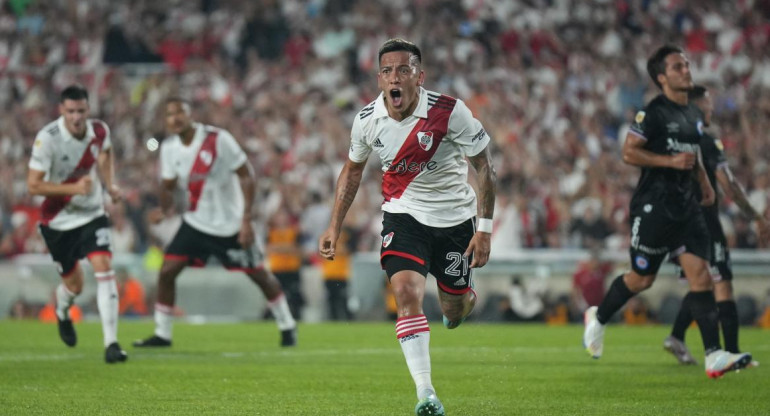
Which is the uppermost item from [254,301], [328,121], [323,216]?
[328,121]

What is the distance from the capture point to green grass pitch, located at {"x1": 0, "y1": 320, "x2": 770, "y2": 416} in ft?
26.1

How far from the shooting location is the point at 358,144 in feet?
26.2

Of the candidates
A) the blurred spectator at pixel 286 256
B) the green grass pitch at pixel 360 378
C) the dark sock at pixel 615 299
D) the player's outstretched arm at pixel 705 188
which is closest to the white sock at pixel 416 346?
the green grass pitch at pixel 360 378

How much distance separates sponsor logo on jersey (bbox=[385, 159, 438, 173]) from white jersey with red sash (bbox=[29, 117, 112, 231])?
4.65m

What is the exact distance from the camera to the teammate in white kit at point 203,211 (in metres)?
13.1

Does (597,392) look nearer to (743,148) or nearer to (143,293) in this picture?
(743,148)

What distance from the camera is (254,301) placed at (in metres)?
20.7

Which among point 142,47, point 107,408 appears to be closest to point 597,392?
point 107,408

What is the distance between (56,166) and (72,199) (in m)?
0.38

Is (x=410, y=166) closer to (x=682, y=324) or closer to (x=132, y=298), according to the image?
(x=682, y=324)

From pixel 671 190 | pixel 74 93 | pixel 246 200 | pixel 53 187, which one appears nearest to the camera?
pixel 671 190

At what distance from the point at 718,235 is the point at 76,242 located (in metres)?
6.33

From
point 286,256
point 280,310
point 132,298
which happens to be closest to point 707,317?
point 280,310

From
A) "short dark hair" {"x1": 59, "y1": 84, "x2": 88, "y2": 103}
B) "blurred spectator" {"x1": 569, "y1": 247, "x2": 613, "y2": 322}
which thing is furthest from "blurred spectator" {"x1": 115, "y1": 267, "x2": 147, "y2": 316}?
"short dark hair" {"x1": 59, "y1": 84, "x2": 88, "y2": 103}
